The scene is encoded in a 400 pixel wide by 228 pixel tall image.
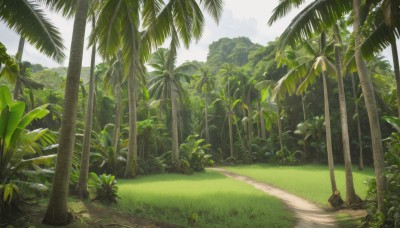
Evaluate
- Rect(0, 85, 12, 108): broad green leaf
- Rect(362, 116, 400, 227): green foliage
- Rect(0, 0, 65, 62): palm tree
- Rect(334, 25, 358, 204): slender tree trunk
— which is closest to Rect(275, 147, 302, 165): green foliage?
Rect(334, 25, 358, 204): slender tree trunk

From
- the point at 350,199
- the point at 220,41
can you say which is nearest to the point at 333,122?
the point at 350,199

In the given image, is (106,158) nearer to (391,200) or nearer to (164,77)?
(164,77)

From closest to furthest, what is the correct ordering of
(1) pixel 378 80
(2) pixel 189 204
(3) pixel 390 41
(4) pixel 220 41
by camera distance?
(3) pixel 390 41
(2) pixel 189 204
(1) pixel 378 80
(4) pixel 220 41

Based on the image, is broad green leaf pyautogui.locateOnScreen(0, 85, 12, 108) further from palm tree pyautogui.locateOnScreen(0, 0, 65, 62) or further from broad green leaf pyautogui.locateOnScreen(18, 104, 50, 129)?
palm tree pyautogui.locateOnScreen(0, 0, 65, 62)

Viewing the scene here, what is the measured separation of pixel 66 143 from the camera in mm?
6465

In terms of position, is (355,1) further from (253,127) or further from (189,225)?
(253,127)

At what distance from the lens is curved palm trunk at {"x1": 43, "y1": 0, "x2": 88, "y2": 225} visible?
639 centimetres

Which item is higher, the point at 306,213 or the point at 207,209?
the point at 207,209

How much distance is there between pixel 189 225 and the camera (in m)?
8.62

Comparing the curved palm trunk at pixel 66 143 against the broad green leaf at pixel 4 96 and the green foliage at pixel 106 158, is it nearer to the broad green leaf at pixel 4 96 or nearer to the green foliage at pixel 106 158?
the broad green leaf at pixel 4 96

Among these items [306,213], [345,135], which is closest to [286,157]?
[345,135]

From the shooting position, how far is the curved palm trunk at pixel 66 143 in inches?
252

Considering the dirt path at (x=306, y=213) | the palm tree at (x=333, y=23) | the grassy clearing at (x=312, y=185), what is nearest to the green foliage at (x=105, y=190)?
the dirt path at (x=306, y=213)

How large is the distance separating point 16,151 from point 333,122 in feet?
85.5
